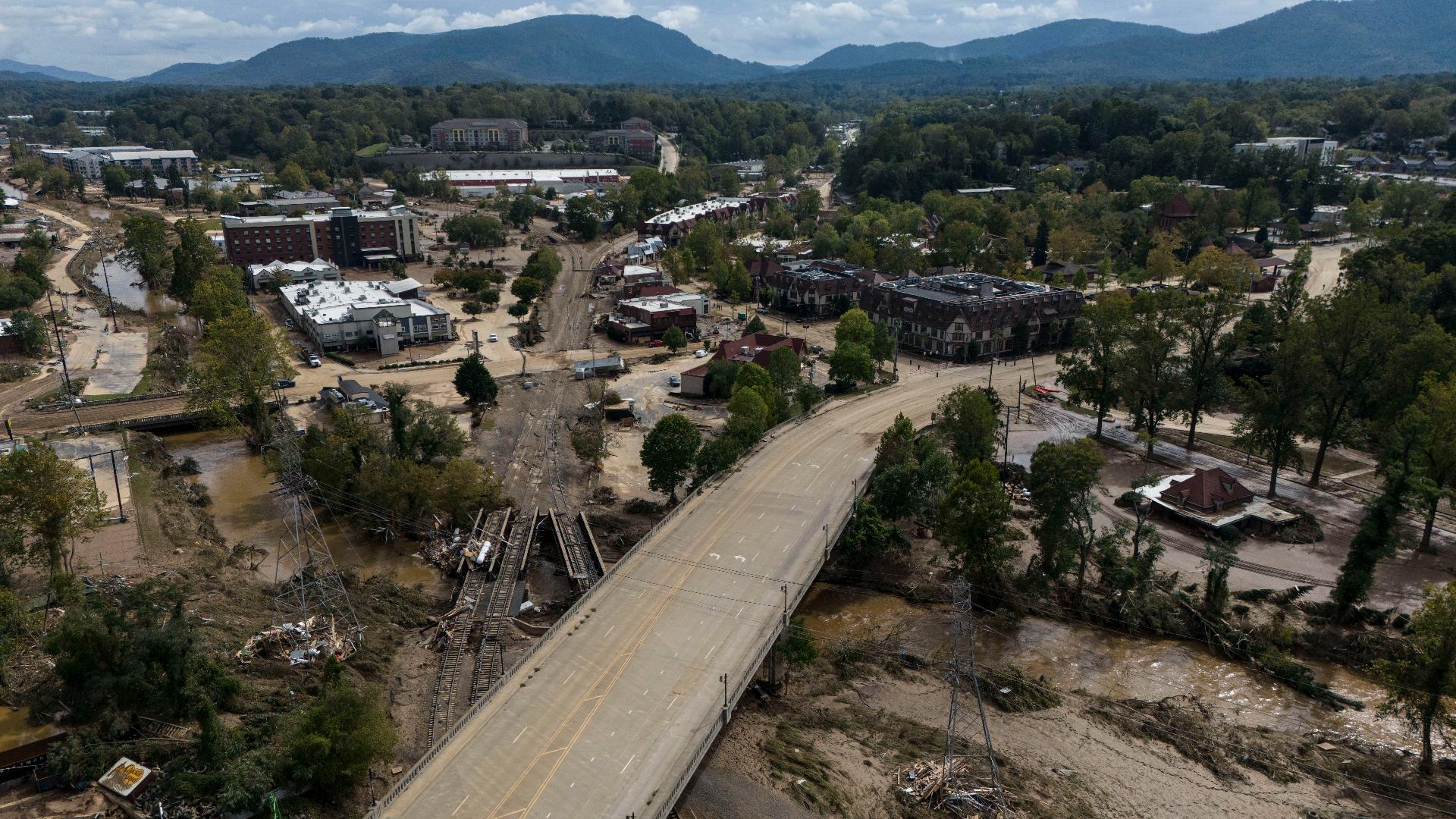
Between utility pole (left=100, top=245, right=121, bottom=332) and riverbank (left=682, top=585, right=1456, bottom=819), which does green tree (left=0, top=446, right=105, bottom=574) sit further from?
utility pole (left=100, top=245, right=121, bottom=332)

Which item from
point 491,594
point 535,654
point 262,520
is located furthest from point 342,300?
point 535,654

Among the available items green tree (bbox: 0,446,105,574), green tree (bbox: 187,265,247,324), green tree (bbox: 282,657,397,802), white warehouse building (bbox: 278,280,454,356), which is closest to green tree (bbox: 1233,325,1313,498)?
green tree (bbox: 282,657,397,802)

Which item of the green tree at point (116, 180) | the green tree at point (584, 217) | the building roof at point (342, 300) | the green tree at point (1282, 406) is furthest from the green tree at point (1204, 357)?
the green tree at point (116, 180)

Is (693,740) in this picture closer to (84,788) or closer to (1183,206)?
(84,788)

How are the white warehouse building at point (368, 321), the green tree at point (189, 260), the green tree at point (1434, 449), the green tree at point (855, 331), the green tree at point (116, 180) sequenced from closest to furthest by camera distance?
the green tree at point (1434, 449), the green tree at point (855, 331), the white warehouse building at point (368, 321), the green tree at point (189, 260), the green tree at point (116, 180)

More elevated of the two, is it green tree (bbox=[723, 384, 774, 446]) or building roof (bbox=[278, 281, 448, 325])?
building roof (bbox=[278, 281, 448, 325])

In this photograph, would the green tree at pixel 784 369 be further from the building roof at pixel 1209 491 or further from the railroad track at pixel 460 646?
the building roof at pixel 1209 491

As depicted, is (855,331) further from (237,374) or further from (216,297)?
(216,297)
